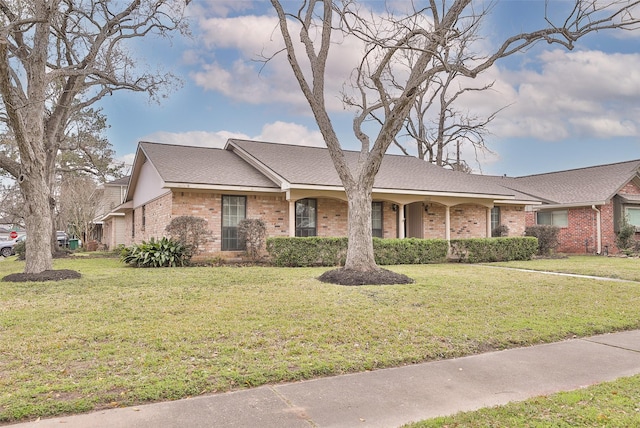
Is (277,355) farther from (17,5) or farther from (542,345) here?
(17,5)

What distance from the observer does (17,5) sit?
13.2 metres

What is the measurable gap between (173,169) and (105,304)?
836 cm

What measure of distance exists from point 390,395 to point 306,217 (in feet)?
42.2

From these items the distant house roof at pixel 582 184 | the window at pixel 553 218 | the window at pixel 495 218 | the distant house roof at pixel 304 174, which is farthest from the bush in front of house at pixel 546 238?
the window at pixel 553 218

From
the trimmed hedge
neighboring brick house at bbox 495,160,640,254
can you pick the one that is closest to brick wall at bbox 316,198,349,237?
the trimmed hedge

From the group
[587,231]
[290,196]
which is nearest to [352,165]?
[290,196]

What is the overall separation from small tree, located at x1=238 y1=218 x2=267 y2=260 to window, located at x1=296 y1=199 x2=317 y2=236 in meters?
1.69

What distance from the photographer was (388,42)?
33.8ft

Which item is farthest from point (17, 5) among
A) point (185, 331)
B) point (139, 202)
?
point (185, 331)

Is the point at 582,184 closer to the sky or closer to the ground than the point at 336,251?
closer to the sky

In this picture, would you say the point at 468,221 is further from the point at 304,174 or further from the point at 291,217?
the point at 291,217

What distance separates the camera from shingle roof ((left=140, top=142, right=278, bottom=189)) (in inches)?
567

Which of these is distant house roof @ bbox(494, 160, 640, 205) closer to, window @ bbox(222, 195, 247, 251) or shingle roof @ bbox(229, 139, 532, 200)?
shingle roof @ bbox(229, 139, 532, 200)

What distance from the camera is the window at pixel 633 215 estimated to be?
22.2 meters
